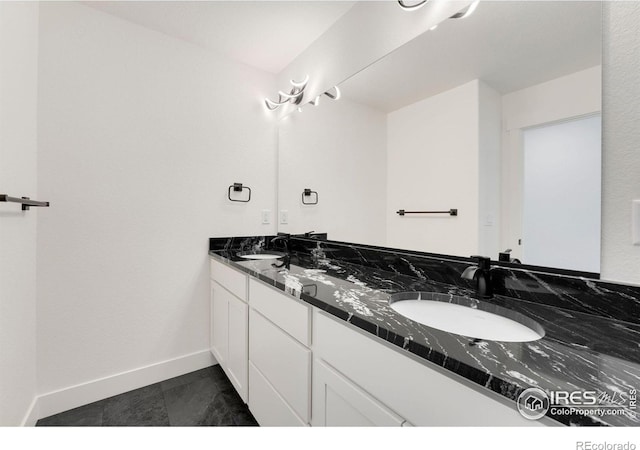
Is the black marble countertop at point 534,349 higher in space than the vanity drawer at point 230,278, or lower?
higher

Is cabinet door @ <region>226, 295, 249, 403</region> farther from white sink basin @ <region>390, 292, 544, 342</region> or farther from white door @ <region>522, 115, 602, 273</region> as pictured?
white door @ <region>522, 115, 602, 273</region>

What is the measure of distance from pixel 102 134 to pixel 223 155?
73 cm

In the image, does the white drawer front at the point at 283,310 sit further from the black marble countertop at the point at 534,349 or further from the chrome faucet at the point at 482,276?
the chrome faucet at the point at 482,276

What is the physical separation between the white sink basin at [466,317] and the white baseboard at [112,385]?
1751mm

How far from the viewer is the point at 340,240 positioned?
1.76 m

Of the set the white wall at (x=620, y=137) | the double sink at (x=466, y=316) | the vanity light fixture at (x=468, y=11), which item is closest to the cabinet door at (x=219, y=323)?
the double sink at (x=466, y=316)

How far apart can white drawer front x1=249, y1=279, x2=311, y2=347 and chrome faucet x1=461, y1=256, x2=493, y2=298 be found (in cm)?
57

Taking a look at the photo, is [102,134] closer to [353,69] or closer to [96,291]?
[96,291]

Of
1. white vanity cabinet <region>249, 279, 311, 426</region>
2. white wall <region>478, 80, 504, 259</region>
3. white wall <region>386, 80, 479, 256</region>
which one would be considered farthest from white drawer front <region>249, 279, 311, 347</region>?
white wall <region>478, 80, 504, 259</region>

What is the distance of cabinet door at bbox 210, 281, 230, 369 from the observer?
1.75 metres

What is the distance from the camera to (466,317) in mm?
887

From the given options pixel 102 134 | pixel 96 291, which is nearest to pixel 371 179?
pixel 102 134

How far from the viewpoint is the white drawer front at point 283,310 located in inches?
39.2

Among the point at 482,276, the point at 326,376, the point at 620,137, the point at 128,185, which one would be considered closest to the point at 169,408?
the point at 326,376
